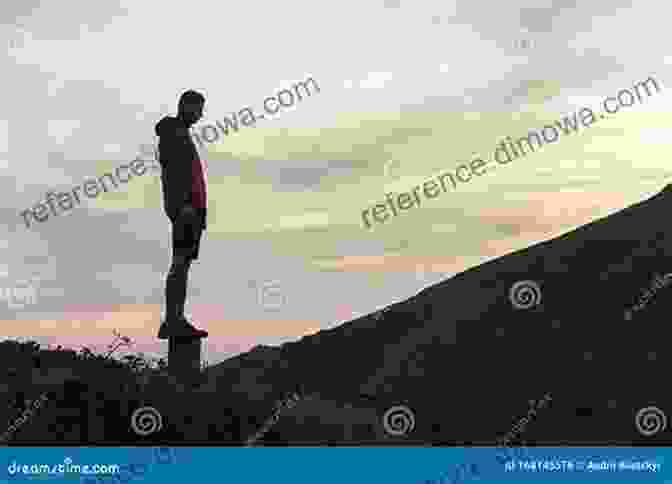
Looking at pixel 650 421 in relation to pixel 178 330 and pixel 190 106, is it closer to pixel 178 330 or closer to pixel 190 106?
pixel 178 330

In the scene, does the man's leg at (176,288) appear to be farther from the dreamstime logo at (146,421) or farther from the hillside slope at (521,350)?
the hillside slope at (521,350)

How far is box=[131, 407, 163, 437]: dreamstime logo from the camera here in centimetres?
1250

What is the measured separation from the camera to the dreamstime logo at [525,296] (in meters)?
35.7

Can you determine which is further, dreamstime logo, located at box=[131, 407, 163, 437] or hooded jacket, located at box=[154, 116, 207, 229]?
hooded jacket, located at box=[154, 116, 207, 229]

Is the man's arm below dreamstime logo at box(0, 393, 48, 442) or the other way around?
the other way around

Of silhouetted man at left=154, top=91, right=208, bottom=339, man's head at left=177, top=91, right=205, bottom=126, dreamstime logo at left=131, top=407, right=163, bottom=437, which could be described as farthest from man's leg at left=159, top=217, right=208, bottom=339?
man's head at left=177, top=91, right=205, bottom=126

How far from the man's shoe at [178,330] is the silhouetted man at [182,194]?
0.05ft

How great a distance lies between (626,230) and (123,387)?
34239 millimetres

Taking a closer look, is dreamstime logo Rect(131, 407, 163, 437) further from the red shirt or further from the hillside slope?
the hillside slope

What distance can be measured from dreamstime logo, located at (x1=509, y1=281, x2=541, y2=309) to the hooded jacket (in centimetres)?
2258

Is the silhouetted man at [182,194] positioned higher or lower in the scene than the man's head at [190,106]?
lower

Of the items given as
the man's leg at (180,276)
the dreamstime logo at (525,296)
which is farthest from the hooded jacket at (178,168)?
the dreamstime logo at (525,296)

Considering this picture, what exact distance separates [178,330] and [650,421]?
1802 centimetres

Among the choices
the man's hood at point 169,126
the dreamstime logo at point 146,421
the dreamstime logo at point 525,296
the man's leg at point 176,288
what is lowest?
the dreamstime logo at point 146,421
